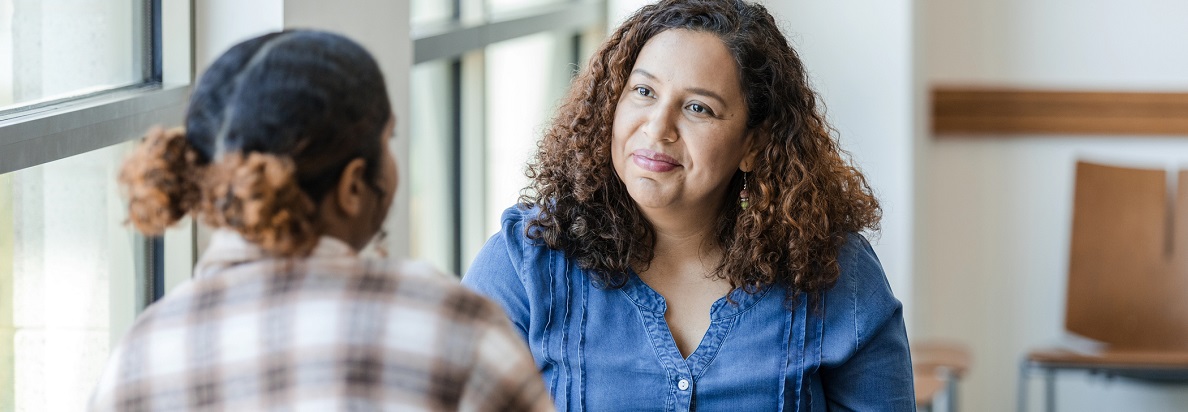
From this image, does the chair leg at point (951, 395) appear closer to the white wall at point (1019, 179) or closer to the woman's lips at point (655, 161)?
the white wall at point (1019, 179)

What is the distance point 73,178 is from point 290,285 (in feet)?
2.16

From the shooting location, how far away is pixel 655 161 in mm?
1512

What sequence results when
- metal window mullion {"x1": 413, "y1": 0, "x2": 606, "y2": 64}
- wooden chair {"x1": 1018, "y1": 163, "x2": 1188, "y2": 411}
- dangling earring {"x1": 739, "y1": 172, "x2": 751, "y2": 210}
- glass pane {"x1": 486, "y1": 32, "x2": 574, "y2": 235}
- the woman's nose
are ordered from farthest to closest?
wooden chair {"x1": 1018, "y1": 163, "x2": 1188, "y2": 411} → glass pane {"x1": 486, "y1": 32, "x2": 574, "y2": 235} → metal window mullion {"x1": 413, "y1": 0, "x2": 606, "y2": 64} → dangling earring {"x1": 739, "y1": 172, "x2": 751, "y2": 210} → the woman's nose

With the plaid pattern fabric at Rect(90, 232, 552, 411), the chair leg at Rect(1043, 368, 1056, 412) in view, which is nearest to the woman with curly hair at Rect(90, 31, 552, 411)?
the plaid pattern fabric at Rect(90, 232, 552, 411)

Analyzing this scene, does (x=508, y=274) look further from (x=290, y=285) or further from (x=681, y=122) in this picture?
(x=290, y=285)

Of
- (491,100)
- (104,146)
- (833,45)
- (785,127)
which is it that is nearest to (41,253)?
(104,146)

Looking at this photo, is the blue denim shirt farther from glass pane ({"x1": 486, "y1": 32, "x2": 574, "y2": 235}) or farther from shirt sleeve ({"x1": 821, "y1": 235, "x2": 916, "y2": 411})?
glass pane ({"x1": 486, "y1": 32, "x2": 574, "y2": 235})

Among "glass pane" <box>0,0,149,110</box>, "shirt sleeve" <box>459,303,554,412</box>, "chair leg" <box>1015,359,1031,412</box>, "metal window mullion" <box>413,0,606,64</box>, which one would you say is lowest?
→ "chair leg" <box>1015,359,1031,412</box>

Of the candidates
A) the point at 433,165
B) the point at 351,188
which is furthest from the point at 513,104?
the point at 351,188

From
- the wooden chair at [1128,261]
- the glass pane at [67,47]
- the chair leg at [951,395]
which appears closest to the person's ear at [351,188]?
the glass pane at [67,47]

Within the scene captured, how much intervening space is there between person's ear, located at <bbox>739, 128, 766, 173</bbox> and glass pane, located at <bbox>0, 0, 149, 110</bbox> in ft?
2.63

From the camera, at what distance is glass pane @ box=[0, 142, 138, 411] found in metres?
1.25

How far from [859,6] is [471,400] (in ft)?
8.79

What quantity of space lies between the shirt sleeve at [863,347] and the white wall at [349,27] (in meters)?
0.60
